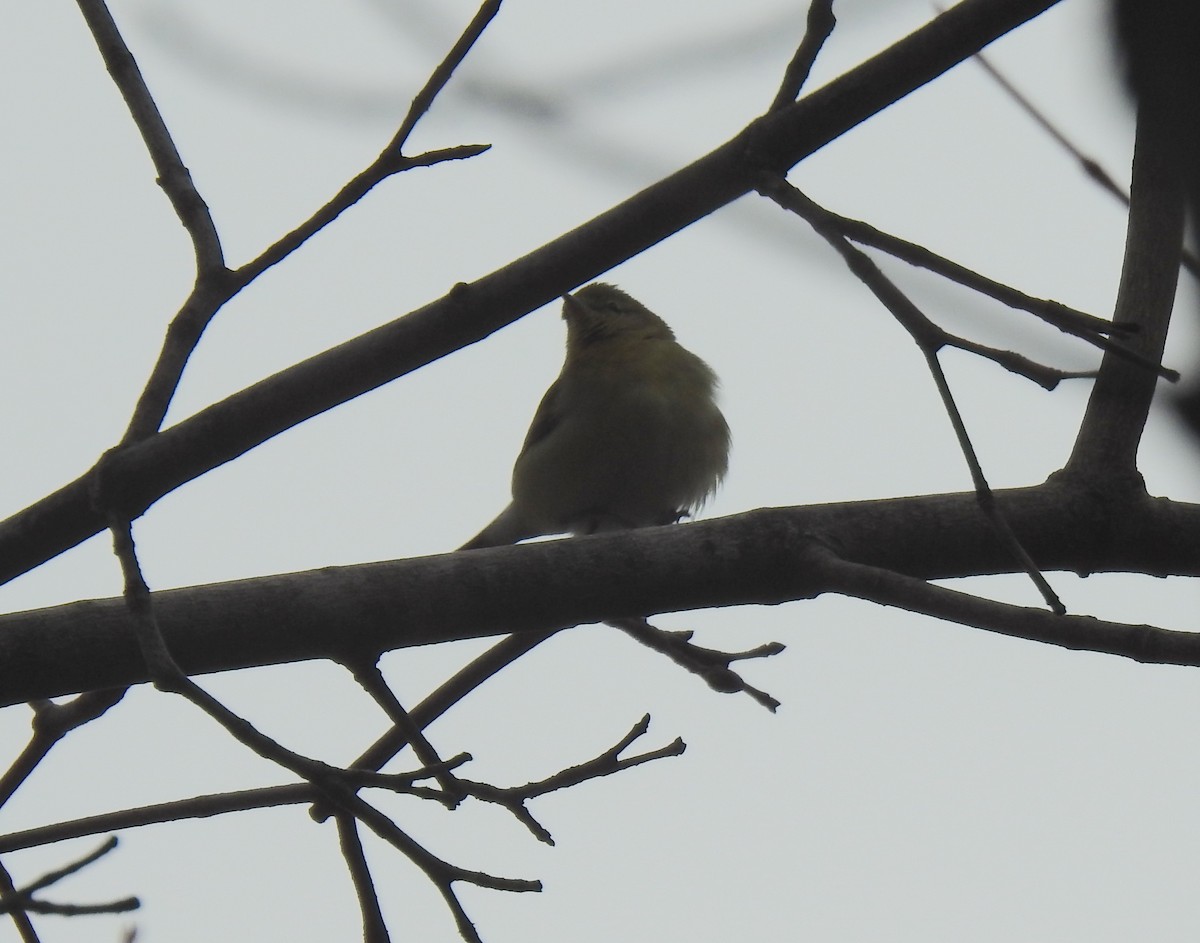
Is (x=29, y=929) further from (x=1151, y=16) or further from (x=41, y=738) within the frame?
(x=1151, y=16)

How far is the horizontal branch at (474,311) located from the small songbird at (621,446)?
8.90ft

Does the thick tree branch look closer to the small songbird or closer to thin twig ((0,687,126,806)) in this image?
thin twig ((0,687,126,806))

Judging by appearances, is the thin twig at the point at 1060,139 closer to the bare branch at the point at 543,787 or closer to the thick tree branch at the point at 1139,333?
the thick tree branch at the point at 1139,333

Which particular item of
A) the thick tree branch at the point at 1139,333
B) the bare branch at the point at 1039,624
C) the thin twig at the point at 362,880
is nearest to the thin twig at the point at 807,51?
the thick tree branch at the point at 1139,333

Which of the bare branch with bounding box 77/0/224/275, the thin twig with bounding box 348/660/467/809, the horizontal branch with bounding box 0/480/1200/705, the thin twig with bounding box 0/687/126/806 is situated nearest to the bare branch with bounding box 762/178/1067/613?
the horizontal branch with bounding box 0/480/1200/705

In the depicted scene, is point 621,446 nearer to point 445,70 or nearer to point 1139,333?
point 1139,333

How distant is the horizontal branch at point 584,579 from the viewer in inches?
94.1

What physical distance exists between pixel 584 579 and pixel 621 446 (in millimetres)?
2590

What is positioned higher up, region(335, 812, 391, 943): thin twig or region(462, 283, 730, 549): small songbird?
region(462, 283, 730, 549): small songbird

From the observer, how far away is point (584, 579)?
2.49 m

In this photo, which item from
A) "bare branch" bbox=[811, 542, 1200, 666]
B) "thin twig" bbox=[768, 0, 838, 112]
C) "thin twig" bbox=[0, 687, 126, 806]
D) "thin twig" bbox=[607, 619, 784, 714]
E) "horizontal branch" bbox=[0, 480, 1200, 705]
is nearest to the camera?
"bare branch" bbox=[811, 542, 1200, 666]

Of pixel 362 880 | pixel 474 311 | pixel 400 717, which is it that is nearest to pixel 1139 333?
pixel 474 311

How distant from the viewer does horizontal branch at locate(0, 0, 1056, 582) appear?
7.25 feet

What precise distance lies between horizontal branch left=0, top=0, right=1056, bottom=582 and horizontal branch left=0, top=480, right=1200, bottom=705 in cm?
18
